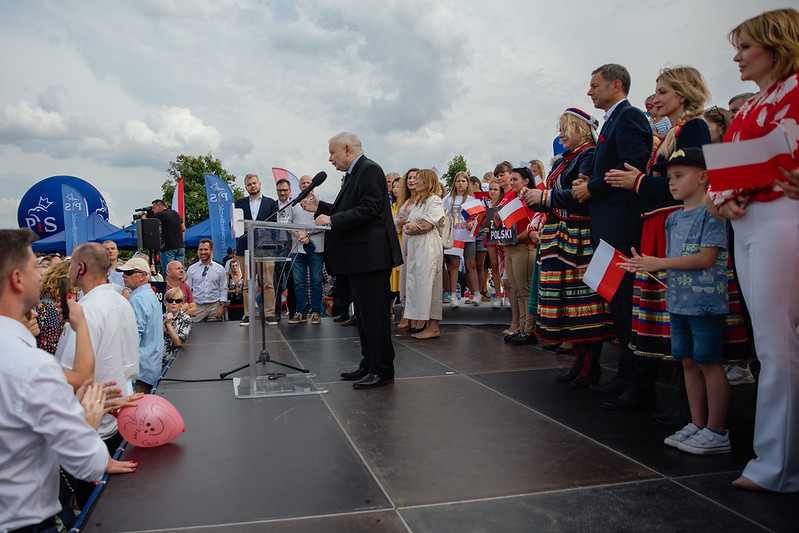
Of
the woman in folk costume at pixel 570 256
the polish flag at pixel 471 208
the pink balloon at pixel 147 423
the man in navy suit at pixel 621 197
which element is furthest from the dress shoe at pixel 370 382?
the polish flag at pixel 471 208

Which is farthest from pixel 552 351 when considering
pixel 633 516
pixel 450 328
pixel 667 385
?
pixel 633 516

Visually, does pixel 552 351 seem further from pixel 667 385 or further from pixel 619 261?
pixel 619 261

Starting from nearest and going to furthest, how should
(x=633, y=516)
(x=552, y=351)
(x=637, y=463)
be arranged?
(x=633, y=516)
(x=637, y=463)
(x=552, y=351)

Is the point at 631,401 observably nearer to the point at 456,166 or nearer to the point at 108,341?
the point at 108,341

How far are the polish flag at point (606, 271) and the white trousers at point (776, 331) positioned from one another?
0.84 m

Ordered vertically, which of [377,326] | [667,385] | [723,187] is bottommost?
[667,385]

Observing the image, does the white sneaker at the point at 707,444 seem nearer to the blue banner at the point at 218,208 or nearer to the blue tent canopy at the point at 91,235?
the blue banner at the point at 218,208

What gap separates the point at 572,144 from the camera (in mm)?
4164

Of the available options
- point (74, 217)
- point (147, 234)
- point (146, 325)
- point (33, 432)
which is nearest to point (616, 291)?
point (33, 432)

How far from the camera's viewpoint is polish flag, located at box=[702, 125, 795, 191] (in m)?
2.11

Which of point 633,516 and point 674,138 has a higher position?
point 674,138

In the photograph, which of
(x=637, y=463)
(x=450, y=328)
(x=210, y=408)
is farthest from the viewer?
(x=450, y=328)

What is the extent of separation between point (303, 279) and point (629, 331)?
216 inches

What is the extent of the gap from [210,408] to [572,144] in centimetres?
317
